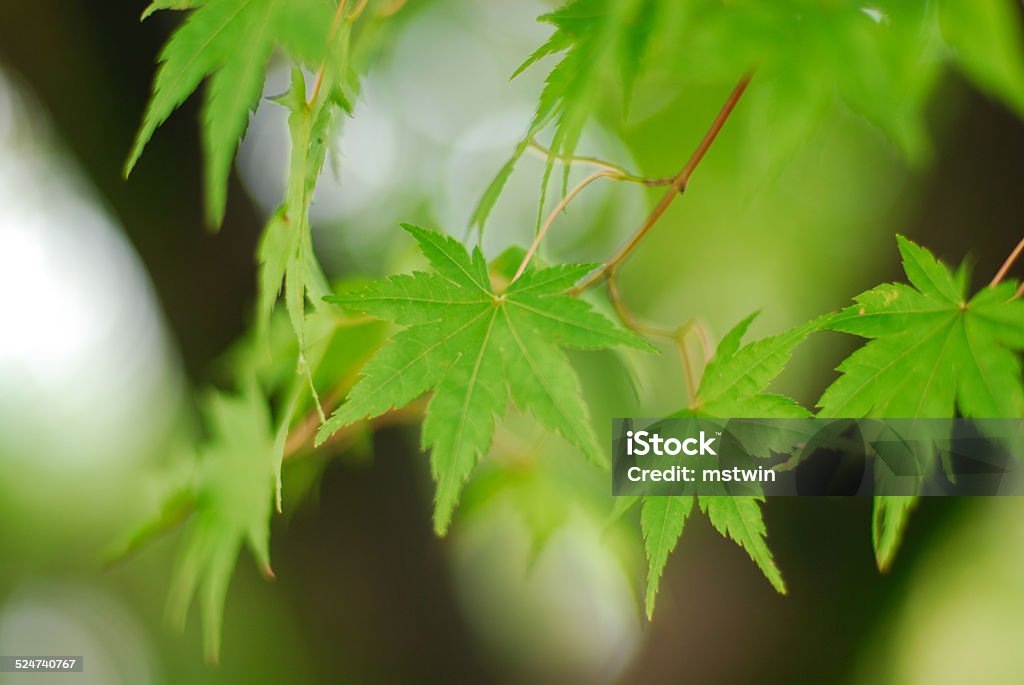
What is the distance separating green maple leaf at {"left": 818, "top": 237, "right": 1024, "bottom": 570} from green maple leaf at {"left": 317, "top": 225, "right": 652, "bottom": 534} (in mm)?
163

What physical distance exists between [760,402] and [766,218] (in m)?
1.35

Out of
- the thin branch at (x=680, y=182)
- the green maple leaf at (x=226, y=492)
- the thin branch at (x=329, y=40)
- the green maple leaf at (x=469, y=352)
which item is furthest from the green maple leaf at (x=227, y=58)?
the green maple leaf at (x=226, y=492)

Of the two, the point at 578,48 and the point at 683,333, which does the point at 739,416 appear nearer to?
the point at 683,333

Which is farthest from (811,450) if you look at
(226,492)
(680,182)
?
(226,492)

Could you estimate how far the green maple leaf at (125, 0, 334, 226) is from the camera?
1.32ft

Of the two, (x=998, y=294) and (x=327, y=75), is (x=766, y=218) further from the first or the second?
(x=327, y=75)

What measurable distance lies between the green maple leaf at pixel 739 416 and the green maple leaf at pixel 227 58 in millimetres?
322

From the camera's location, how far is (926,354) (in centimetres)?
46

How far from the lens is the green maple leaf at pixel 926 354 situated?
43 centimetres

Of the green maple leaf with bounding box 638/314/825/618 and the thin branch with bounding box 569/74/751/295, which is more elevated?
the thin branch with bounding box 569/74/751/295

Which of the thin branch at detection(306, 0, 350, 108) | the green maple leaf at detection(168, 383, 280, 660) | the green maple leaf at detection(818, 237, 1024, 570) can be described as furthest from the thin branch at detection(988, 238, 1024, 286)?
the green maple leaf at detection(168, 383, 280, 660)


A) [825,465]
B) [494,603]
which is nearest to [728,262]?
[494,603]

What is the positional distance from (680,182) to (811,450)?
0.72 feet

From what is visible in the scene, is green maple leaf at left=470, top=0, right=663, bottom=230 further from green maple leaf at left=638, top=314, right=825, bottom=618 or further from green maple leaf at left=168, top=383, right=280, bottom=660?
green maple leaf at left=168, top=383, right=280, bottom=660
